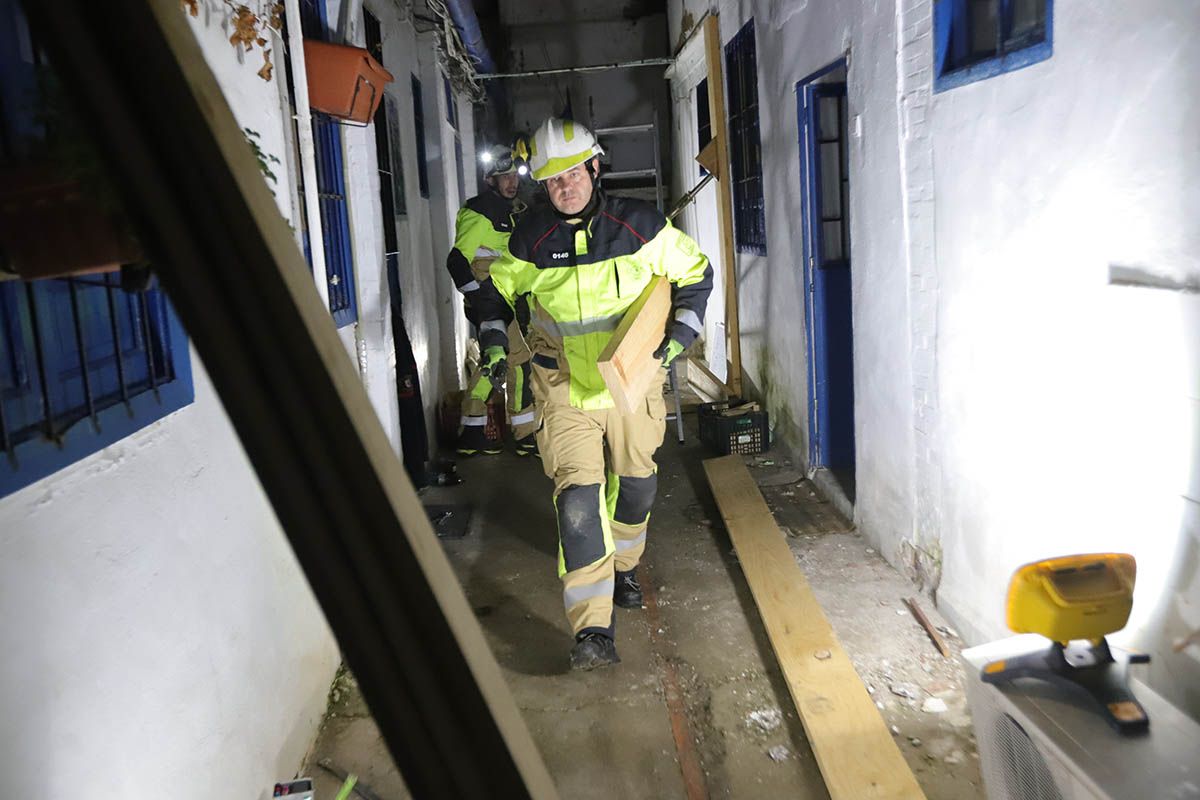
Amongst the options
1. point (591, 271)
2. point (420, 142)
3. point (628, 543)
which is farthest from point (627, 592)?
point (420, 142)

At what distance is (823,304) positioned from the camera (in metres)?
4.88

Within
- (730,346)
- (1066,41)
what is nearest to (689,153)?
(730,346)

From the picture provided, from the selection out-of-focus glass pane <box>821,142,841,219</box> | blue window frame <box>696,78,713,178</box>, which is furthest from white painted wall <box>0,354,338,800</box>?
blue window frame <box>696,78,713,178</box>

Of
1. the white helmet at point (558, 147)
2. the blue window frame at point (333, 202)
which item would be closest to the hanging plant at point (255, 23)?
the blue window frame at point (333, 202)

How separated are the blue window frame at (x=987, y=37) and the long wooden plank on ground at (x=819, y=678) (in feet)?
6.32

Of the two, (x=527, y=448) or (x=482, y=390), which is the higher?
(x=482, y=390)

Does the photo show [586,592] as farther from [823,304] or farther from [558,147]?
[823,304]

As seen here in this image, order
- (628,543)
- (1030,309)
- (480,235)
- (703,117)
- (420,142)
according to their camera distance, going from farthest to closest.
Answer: (703,117) < (420,142) < (480,235) < (628,543) < (1030,309)

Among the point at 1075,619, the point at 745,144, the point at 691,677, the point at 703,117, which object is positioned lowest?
the point at 691,677

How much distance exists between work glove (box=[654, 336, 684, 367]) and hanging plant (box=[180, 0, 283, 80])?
1.66m

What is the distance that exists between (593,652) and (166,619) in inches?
66.9

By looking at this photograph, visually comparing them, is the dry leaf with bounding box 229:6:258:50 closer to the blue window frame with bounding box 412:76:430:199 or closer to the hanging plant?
the hanging plant

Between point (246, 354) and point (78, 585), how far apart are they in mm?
934

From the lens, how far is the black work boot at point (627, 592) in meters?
3.66
